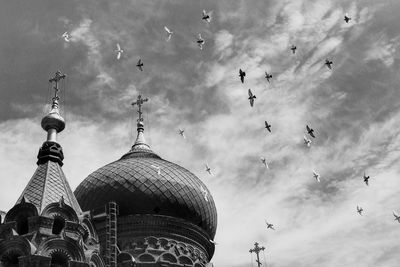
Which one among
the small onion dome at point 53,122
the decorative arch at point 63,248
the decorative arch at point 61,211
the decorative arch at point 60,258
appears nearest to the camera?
the decorative arch at point 63,248

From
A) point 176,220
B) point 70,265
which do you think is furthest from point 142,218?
point 70,265

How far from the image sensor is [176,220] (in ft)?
78.4

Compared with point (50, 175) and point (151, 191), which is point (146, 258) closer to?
point (151, 191)

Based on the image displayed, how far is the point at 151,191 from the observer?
78.8ft

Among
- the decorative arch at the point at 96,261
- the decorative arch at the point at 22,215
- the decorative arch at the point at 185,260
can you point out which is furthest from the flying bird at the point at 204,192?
the decorative arch at the point at 22,215

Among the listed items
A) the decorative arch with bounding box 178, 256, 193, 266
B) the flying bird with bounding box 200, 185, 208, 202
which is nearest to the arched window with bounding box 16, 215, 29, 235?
the decorative arch with bounding box 178, 256, 193, 266

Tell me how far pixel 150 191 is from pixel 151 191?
3 cm

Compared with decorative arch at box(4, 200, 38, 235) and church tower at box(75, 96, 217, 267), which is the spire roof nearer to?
decorative arch at box(4, 200, 38, 235)

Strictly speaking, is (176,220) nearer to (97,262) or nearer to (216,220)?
(216,220)

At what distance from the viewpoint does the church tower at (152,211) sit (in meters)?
23.0

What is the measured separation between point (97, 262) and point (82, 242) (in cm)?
69

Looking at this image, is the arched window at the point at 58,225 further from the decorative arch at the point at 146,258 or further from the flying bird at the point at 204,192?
the flying bird at the point at 204,192

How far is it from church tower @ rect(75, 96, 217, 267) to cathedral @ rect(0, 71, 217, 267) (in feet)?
0.11

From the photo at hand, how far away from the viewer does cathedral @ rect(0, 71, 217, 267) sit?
1888cm
